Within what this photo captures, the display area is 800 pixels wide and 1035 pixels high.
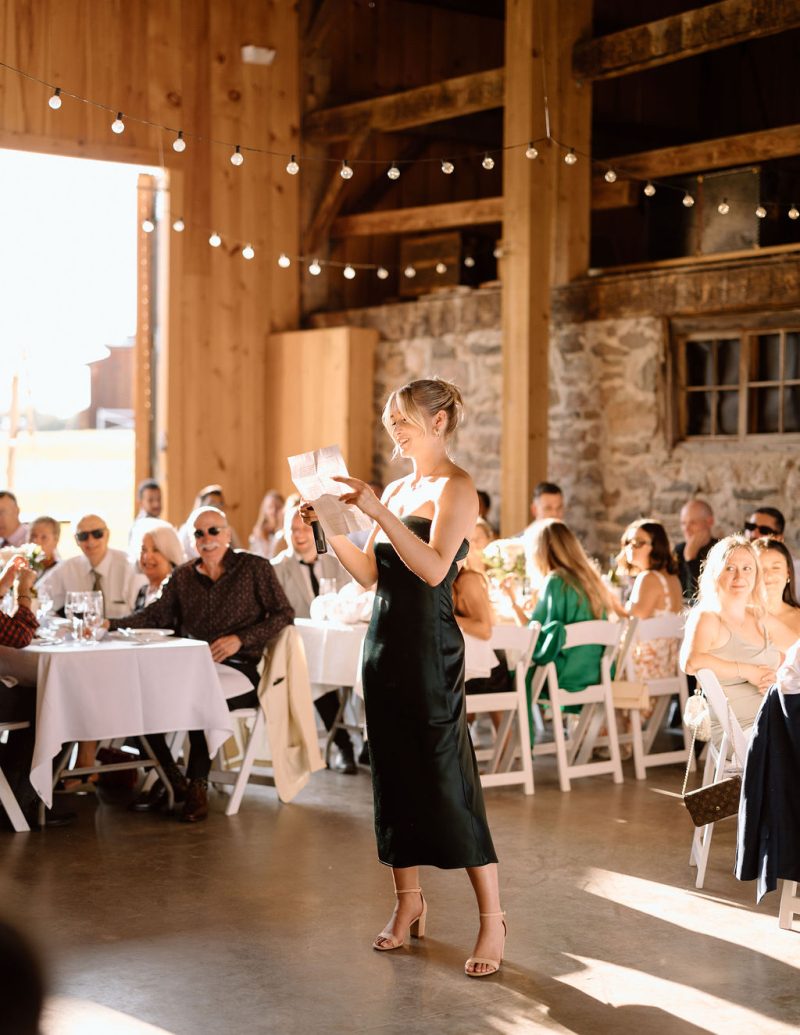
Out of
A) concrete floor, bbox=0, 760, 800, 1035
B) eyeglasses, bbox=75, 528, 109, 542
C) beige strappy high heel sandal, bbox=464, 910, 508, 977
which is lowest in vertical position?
concrete floor, bbox=0, 760, 800, 1035

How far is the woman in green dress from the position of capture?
160 inches

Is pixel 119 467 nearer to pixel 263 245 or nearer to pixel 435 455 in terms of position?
pixel 263 245

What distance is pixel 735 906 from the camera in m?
4.82

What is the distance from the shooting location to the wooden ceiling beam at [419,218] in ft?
35.5

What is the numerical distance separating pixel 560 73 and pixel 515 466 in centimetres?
279

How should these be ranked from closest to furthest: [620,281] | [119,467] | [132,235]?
[620,281]
[132,235]
[119,467]

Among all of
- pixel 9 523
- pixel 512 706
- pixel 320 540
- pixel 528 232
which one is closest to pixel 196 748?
pixel 512 706

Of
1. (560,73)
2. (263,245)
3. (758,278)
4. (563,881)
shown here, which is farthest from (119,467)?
(563,881)

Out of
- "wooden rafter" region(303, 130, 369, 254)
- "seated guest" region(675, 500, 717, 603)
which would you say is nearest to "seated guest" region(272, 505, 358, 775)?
"seated guest" region(675, 500, 717, 603)

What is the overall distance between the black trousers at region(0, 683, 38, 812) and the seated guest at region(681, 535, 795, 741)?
8.83 ft

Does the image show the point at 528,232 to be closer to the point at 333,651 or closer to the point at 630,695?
the point at 630,695

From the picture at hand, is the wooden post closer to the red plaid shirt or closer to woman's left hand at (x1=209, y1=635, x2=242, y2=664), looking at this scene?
woman's left hand at (x1=209, y1=635, x2=242, y2=664)

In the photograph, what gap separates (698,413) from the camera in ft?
31.5

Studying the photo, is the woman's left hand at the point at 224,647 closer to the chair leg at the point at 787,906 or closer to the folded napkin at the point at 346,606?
the folded napkin at the point at 346,606
